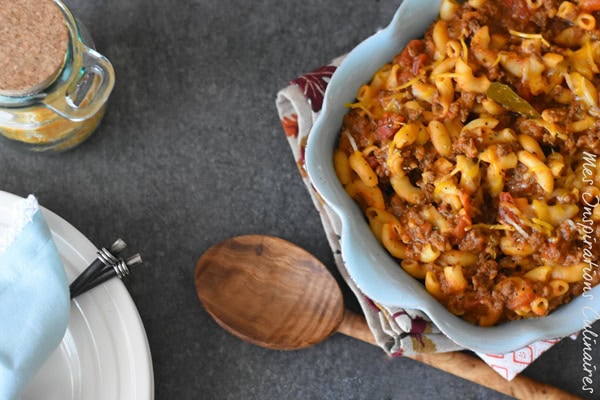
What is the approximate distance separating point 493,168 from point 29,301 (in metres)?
0.85

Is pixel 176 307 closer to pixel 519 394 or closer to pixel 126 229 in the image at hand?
pixel 126 229

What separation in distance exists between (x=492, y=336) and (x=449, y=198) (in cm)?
25

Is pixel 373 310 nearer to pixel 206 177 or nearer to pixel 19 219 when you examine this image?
pixel 206 177

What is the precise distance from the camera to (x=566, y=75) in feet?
4.44

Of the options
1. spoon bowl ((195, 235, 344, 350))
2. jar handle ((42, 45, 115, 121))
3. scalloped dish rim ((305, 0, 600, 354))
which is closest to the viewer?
scalloped dish rim ((305, 0, 600, 354))

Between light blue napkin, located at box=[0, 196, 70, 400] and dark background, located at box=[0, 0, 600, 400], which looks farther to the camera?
dark background, located at box=[0, 0, 600, 400]

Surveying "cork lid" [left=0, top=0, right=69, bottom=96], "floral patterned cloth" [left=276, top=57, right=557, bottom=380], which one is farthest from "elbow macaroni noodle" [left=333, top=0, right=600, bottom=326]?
"cork lid" [left=0, top=0, right=69, bottom=96]

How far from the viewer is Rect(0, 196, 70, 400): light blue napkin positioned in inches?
53.9

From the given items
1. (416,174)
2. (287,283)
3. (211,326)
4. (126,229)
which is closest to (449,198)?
(416,174)

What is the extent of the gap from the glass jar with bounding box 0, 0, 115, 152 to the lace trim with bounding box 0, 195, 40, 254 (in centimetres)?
14

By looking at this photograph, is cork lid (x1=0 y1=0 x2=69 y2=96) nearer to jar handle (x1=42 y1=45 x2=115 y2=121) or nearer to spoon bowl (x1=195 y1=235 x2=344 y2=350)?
jar handle (x1=42 y1=45 x2=115 y2=121)

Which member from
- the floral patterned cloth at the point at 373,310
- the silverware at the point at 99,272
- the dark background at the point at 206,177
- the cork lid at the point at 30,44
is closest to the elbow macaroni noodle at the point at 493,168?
the floral patterned cloth at the point at 373,310

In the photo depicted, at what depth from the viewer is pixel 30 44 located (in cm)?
136

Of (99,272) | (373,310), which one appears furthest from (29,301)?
(373,310)
